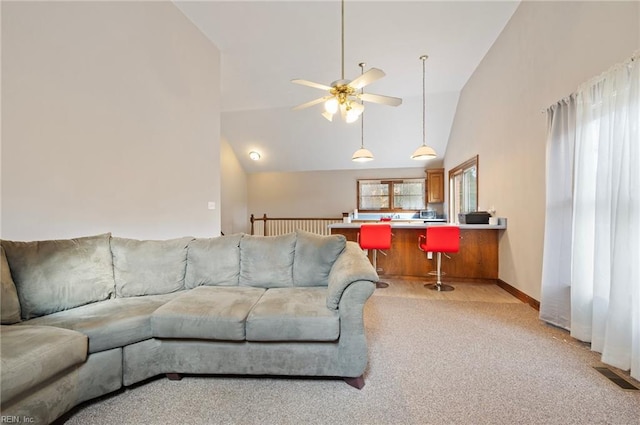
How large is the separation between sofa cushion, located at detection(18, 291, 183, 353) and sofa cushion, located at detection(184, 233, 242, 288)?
0.51 meters

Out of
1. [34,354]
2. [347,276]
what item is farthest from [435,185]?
[34,354]

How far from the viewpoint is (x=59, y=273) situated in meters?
1.92

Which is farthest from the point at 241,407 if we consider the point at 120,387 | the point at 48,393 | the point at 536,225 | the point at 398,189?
the point at 398,189

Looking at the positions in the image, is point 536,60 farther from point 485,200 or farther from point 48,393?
point 48,393

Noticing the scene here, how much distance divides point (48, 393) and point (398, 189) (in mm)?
7669

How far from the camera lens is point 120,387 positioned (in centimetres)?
175

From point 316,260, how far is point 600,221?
226 cm

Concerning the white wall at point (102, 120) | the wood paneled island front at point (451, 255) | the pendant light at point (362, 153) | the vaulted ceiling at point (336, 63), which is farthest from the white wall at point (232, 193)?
the wood paneled island front at point (451, 255)

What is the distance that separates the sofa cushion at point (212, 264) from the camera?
2503mm

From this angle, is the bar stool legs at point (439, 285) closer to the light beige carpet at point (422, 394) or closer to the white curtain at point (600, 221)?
the white curtain at point (600, 221)

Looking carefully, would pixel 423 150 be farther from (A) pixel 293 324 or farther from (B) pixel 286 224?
(B) pixel 286 224

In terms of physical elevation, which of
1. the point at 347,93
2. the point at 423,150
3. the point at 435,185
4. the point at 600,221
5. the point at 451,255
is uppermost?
the point at 347,93

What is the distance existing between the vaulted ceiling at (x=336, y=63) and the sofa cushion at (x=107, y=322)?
3.43 m

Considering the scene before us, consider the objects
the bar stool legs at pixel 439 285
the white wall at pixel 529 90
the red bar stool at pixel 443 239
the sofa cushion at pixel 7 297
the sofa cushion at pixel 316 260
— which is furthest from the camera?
the bar stool legs at pixel 439 285
